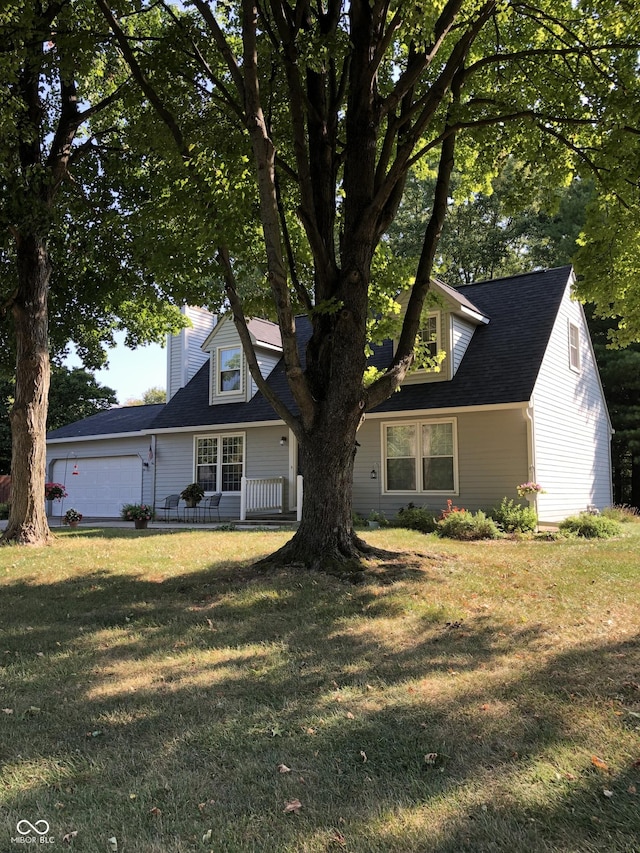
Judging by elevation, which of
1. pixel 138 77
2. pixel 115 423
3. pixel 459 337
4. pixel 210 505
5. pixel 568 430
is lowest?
pixel 210 505

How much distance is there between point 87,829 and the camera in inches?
99.0

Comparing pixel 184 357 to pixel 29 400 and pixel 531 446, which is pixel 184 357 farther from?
pixel 531 446

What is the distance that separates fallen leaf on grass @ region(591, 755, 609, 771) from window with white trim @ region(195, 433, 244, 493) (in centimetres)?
1602

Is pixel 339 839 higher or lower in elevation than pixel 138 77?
lower

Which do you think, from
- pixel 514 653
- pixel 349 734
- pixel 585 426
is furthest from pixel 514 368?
pixel 349 734

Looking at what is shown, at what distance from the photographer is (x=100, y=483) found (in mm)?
22656

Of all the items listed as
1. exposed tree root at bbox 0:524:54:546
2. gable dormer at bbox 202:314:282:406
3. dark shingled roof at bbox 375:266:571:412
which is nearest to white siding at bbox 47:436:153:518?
gable dormer at bbox 202:314:282:406

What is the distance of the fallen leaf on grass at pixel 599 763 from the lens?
2977 mm

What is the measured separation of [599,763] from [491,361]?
1271 cm

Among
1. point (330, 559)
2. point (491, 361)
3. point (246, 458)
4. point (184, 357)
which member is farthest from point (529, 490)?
point (184, 357)

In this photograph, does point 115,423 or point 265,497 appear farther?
point 115,423

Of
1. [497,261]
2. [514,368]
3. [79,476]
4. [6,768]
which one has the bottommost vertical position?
[6,768]

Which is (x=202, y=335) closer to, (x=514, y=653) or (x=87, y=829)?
(x=514, y=653)

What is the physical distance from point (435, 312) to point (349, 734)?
43.3ft
